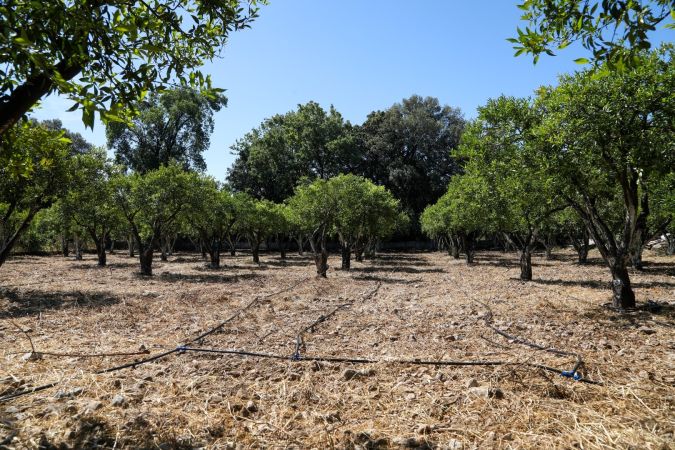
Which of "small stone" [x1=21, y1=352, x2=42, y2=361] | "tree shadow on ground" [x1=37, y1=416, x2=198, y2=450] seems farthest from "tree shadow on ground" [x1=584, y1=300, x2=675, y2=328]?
"small stone" [x1=21, y1=352, x2=42, y2=361]

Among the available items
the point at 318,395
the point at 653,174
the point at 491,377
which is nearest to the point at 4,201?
the point at 318,395

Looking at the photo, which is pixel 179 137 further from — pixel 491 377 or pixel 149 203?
pixel 491 377

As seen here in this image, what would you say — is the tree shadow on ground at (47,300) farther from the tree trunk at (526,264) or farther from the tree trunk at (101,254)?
the tree trunk at (526,264)

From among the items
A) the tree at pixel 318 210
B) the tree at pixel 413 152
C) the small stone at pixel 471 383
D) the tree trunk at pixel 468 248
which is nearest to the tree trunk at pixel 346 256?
the tree at pixel 318 210

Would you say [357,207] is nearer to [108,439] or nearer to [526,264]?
[526,264]

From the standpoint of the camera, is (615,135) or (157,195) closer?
(615,135)

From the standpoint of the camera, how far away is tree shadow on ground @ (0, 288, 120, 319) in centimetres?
1071

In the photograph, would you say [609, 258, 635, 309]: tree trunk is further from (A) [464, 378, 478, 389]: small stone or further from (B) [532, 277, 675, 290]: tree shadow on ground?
(A) [464, 378, 478, 389]: small stone

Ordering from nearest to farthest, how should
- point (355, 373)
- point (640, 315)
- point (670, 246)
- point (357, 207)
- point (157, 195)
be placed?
point (355, 373)
point (640, 315)
point (157, 195)
point (357, 207)
point (670, 246)

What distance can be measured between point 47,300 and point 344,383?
11606 mm

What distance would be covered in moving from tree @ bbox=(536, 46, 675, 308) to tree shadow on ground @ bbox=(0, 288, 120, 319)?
42.8ft

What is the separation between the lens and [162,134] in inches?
2019

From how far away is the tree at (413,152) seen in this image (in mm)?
58250

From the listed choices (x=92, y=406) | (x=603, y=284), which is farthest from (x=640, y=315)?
(x=92, y=406)
